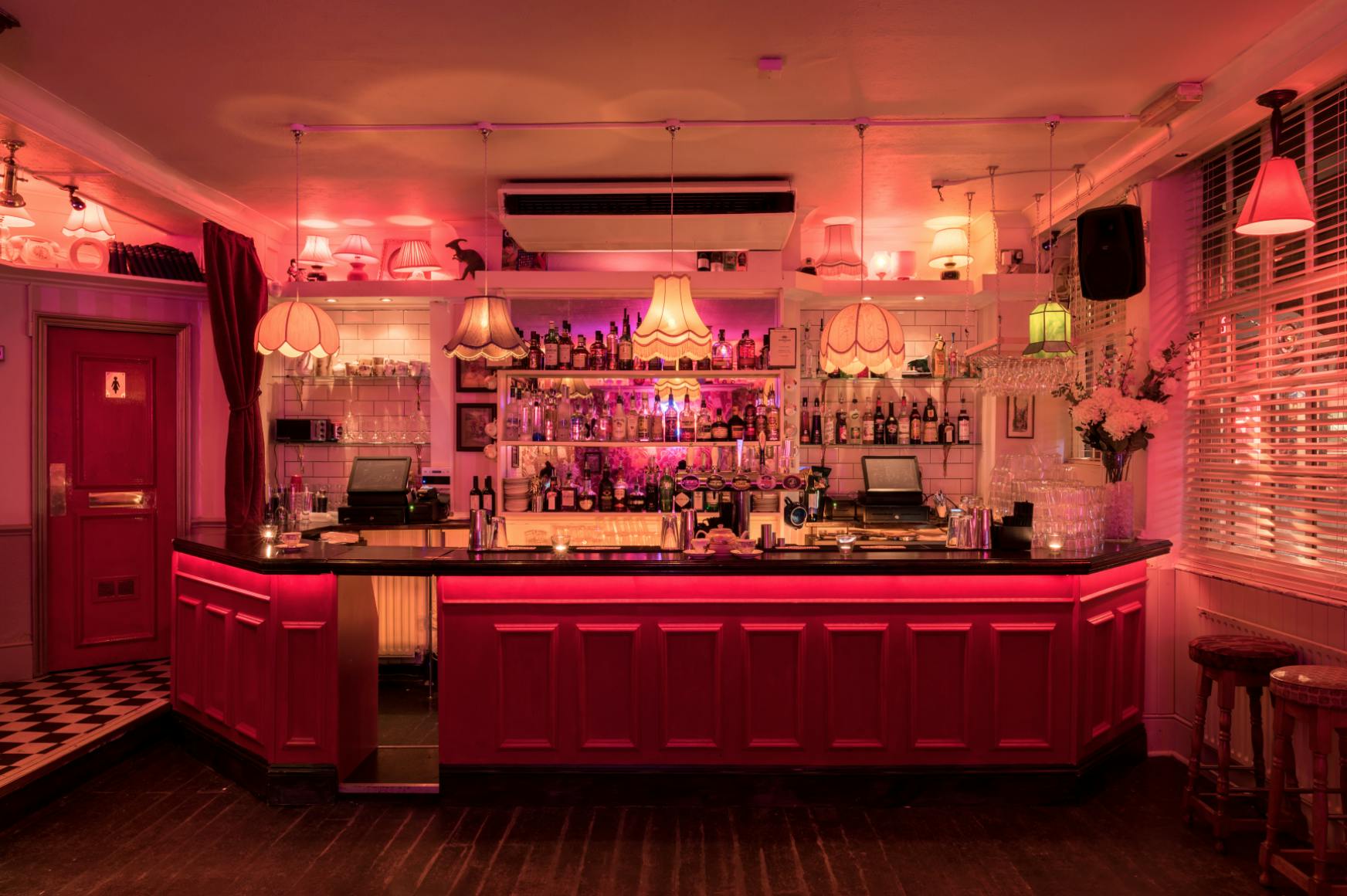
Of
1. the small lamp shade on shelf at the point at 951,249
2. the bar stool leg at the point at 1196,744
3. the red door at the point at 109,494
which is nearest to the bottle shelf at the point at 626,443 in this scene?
the small lamp shade on shelf at the point at 951,249

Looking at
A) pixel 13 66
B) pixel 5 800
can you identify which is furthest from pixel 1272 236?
pixel 5 800

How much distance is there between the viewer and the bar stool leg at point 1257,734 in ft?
12.4

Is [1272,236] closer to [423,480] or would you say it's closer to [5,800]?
[423,480]

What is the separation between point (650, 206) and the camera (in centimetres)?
571

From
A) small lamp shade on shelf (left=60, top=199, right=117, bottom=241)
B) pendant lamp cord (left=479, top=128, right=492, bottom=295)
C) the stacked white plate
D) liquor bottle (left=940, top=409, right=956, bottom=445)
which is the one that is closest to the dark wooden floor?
the stacked white plate

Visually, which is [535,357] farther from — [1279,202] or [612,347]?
[1279,202]

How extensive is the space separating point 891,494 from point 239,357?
5.43 meters

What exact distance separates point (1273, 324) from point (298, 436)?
280 inches

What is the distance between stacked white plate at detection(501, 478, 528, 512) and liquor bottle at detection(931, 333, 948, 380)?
3684 mm

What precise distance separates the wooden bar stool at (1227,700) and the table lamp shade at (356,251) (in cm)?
668

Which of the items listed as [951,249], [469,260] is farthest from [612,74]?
[951,249]

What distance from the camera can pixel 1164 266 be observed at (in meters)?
4.96

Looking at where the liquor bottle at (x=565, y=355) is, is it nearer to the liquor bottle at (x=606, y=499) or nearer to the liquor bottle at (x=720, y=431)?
the liquor bottle at (x=606, y=499)

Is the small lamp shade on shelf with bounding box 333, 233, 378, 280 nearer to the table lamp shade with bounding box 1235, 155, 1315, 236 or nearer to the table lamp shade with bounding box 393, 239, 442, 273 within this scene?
the table lamp shade with bounding box 393, 239, 442, 273
